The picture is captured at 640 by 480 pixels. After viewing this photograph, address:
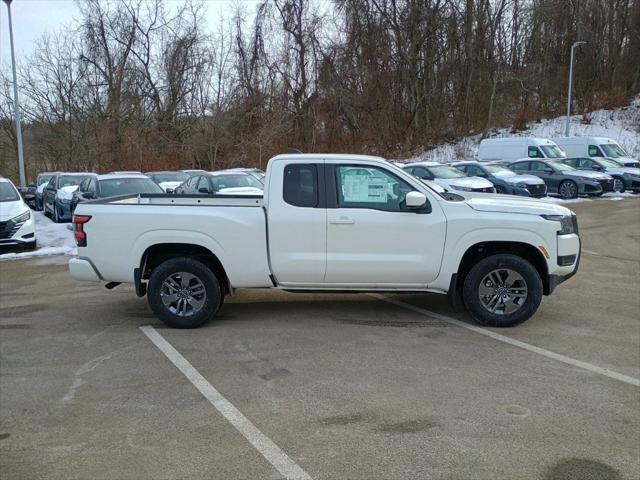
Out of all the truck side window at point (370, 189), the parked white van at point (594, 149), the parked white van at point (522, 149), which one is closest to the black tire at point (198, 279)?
the truck side window at point (370, 189)

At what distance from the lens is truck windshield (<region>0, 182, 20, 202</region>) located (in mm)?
12500

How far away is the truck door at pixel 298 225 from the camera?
6129 mm

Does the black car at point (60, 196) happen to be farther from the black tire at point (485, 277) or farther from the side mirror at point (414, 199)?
the black tire at point (485, 277)

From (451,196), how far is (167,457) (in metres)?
4.36

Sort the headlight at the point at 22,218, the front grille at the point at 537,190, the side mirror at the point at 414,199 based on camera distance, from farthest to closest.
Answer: the front grille at the point at 537,190, the headlight at the point at 22,218, the side mirror at the point at 414,199

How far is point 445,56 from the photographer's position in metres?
45.9

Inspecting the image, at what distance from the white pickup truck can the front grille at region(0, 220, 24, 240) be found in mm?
6482

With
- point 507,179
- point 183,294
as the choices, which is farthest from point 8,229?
point 507,179

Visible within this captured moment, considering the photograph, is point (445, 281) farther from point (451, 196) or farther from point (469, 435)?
point (469, 435)

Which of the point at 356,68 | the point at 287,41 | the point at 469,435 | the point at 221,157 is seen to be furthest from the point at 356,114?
the point at 469,435

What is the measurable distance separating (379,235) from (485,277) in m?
1.26

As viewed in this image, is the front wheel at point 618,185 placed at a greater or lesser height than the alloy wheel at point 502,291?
greater

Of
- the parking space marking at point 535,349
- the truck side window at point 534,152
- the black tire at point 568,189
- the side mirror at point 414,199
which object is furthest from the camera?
the truck side window at point 534,152

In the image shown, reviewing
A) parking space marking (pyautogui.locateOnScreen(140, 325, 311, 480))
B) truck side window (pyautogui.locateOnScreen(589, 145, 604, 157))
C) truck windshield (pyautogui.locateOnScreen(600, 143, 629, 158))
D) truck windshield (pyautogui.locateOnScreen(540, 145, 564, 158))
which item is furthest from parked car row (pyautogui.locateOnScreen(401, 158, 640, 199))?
parking space marking (pyautogui.locateOnScreen(140, 325, 311, 480))
